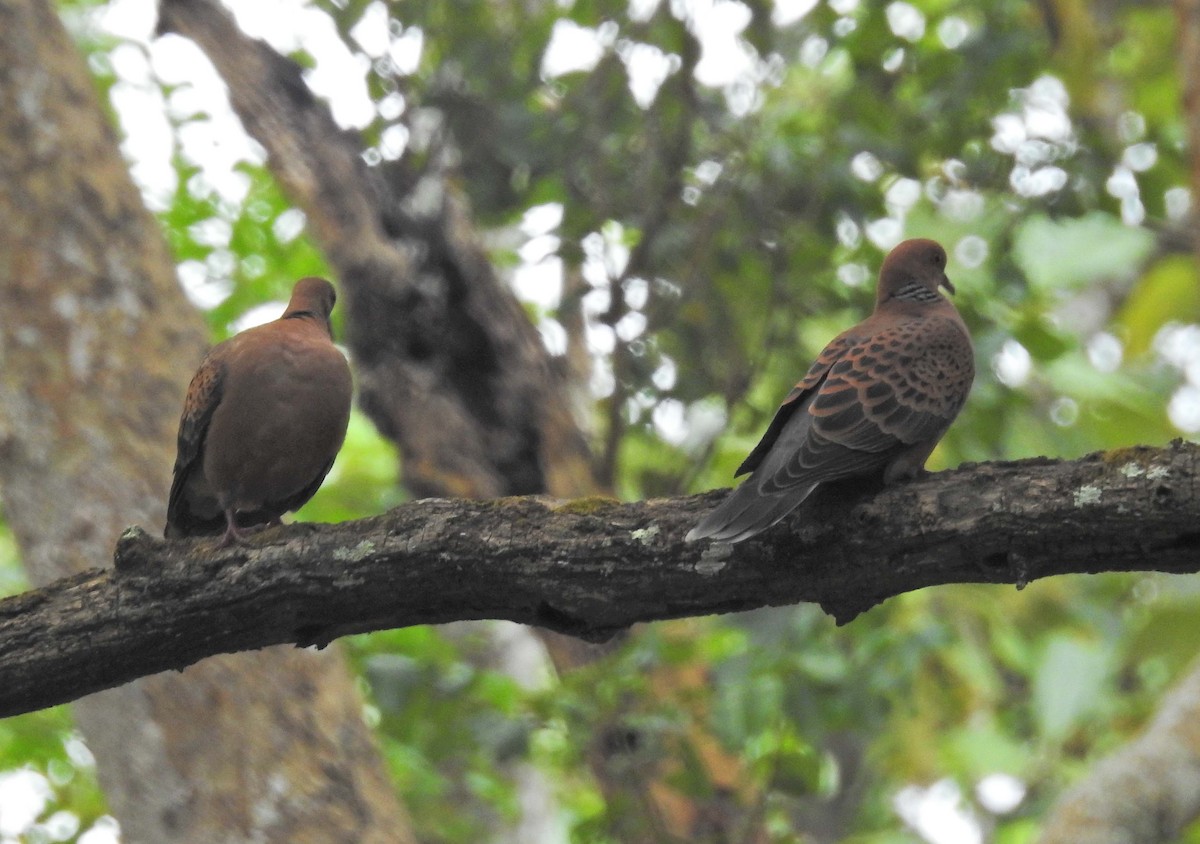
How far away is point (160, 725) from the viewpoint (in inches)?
189

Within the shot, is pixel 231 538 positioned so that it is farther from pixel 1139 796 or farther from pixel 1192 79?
pixel 1192 79

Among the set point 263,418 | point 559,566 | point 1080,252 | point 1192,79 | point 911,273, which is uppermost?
point 1080,252

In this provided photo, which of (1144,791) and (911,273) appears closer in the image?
(911,273)

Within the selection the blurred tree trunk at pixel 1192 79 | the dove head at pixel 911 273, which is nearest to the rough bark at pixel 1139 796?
the blurred tree trunk at pixel 1192 79

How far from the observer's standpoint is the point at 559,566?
10.2 ft

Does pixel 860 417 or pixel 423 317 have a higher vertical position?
pixel 423 317

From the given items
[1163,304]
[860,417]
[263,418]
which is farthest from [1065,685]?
[263,418]

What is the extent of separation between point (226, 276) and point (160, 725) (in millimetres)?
4830

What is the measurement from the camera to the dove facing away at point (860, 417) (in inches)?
123

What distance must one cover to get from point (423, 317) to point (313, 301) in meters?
2.11

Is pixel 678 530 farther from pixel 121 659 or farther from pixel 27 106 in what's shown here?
pixel 27 106

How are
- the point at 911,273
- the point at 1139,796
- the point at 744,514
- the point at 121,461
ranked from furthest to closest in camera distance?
1. the point at 1139,796
2. the point at 121,461
3. the point at 911,273
4. the point at 744,514

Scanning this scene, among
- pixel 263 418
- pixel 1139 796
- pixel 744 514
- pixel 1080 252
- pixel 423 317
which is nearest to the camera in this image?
pixel 744 514

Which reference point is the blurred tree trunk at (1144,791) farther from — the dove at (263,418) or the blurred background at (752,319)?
the dove at (263,418)
